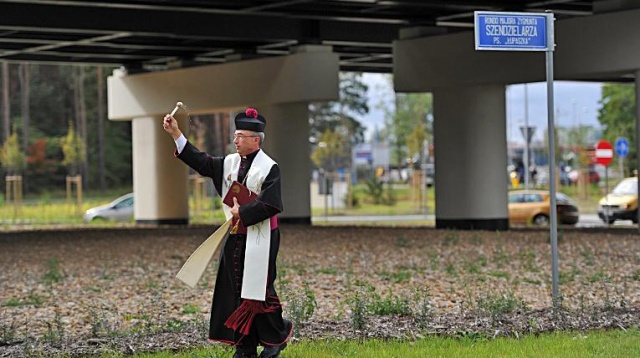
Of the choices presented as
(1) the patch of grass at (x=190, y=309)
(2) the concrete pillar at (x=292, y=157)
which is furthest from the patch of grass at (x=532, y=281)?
(2) the concrete pillar at (x=292, y=157)

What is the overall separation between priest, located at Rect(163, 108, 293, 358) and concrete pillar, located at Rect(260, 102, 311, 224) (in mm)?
23866

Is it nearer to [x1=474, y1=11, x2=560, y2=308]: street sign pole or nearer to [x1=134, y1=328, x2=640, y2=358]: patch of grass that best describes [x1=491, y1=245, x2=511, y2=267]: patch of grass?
[x1=474, y1=11, x2=560, y2=308]: street sign pole

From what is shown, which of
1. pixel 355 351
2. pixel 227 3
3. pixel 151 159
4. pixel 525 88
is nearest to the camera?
pixel 355 351

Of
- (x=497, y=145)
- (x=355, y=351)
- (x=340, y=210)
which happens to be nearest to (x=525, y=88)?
(x=340, y=210)

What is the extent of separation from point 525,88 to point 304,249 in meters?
44.6

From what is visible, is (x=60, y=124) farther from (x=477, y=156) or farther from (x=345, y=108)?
(x=477, y=156)

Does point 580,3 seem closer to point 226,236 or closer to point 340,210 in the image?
point 226,236

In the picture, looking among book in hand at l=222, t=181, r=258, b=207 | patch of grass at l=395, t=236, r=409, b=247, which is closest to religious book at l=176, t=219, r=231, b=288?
book in hand at l=222, t=181, r=258, b=207

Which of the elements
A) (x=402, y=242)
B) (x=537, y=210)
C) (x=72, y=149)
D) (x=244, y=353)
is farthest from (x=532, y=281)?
(x=72, y=149)

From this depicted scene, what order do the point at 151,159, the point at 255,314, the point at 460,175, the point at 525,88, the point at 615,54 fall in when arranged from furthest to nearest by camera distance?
the point at 525,88 → the point at 151,159 → the point at 460,175 → the point at 615,54 → the point at 255,314

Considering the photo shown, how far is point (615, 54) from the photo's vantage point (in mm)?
25688

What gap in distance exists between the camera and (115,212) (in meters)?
47.2

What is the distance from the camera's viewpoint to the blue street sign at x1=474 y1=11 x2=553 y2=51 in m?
11.3

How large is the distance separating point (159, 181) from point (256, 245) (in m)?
31.0
